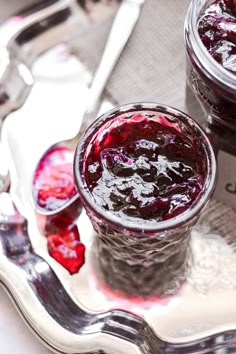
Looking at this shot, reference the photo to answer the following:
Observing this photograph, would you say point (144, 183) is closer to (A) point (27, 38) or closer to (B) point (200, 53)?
(B) point (200, 53)

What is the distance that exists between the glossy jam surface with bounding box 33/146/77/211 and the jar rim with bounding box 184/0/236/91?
0.81 ft

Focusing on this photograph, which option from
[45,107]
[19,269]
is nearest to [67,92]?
[45,107]

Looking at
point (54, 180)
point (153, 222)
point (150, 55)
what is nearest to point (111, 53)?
point (150, 55)

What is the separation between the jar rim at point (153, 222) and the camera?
96cm

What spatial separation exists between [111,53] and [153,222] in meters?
0.34

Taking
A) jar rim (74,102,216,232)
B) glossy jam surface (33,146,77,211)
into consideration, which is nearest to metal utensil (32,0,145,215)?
glossy jam surface (33,146,77,211)

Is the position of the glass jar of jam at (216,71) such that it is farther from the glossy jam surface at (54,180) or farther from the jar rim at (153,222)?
the glossy jam surface at (54,180)

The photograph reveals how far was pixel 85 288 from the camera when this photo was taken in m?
1.08

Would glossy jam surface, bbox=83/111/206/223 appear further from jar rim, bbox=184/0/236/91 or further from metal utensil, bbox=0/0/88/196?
metal utensil, bbox=0/0/88/196

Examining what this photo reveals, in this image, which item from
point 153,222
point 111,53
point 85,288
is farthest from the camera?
point 111,53

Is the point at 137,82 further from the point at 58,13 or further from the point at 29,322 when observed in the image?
the point at 29,322

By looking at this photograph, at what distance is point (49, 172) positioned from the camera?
3.79 ft

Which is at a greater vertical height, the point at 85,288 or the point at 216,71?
the point at 216,71

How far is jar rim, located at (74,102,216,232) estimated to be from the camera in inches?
37.9
